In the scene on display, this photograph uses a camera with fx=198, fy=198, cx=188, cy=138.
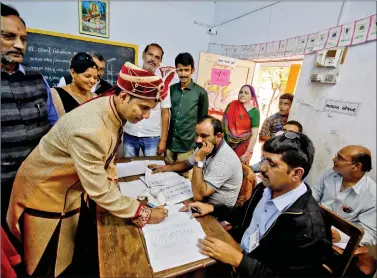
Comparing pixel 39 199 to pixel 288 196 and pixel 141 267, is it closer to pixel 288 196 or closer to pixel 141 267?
pixel 141 267

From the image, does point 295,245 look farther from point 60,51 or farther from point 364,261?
point 60,51

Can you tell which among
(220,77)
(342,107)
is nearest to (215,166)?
(342,107)

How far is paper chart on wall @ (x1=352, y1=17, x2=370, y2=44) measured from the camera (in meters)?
1.94

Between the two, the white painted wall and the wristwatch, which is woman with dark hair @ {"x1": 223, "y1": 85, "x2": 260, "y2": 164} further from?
the white painted wall

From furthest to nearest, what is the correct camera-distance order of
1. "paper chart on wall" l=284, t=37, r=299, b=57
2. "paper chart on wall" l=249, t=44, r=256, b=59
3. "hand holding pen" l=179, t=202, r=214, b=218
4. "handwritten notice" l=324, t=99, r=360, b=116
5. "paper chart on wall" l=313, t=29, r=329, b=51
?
"paper chart on wall" l=249, t=44, r=256, b=59 → "paper chart on wall" l=284, t=37, r=299, b=57 → "paper chart on wall" l=313, t=29, r=329, b=51 → "handwritten notice" l=324, t=99, r=360, b=116 → "hand holding pen" l=179, t=202, r=214, b=218

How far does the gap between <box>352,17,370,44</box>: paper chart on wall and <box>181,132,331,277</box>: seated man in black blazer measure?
1.76 meters

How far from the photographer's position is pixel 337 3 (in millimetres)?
2242

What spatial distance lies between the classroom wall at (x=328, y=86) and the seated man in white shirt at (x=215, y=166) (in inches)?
56.5

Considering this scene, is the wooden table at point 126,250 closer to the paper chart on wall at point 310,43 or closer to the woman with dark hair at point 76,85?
the woman with dark hair at point 76,85

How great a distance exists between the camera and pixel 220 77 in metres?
3.82

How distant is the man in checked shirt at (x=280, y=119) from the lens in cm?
292

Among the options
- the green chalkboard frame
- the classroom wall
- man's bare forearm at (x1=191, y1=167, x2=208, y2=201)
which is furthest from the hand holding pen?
the green chalkboard frame

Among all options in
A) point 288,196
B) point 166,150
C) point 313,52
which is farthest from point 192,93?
point 288,196

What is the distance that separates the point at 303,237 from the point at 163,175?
1.03 metres
